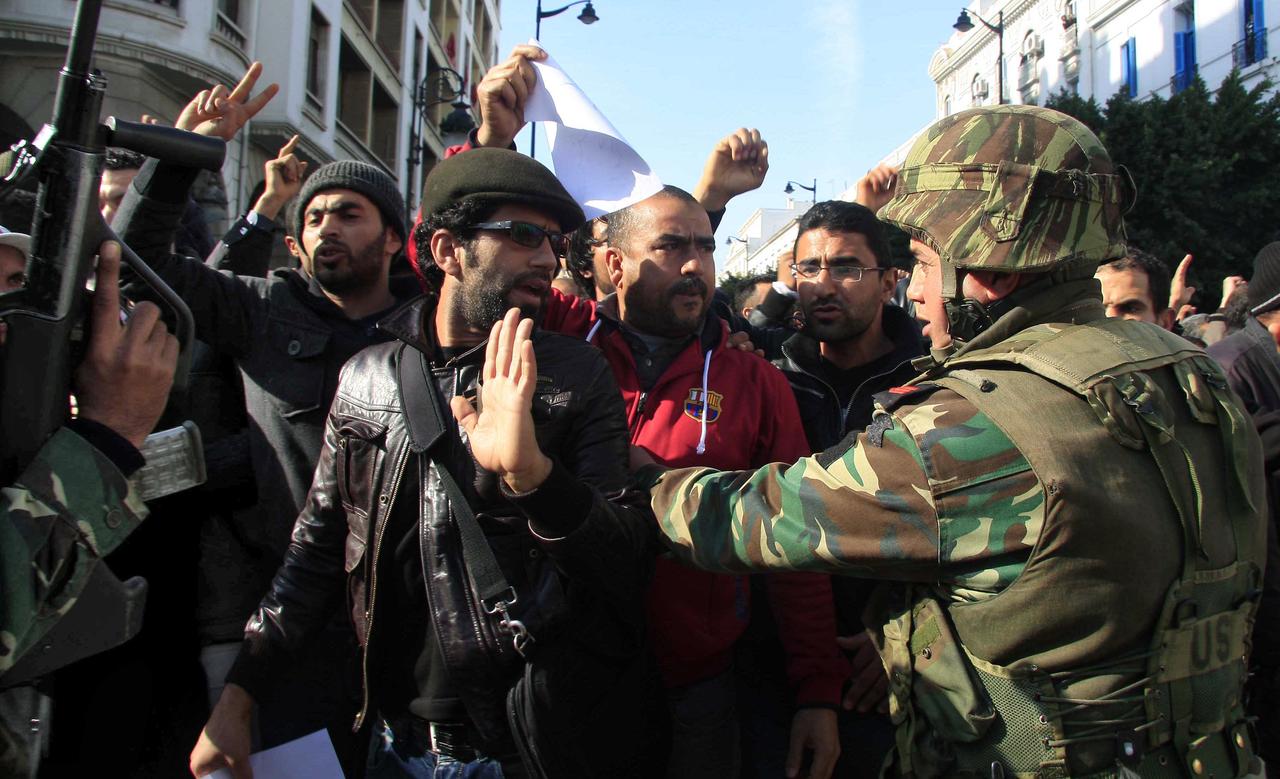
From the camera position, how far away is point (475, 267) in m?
2.44

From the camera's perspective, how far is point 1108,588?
1639mm

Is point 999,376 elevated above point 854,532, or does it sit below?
above

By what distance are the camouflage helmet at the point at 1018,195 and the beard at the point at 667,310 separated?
0.91m

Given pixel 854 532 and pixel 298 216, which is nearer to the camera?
pixel 854 532

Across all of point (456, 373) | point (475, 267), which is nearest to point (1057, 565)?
point (456, 373)

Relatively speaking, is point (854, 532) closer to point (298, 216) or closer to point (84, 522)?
point (84, 522)

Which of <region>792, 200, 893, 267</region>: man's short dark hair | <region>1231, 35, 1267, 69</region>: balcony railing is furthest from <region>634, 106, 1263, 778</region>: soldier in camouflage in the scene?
<region>1231, 35, 1267, 69</region>: balcony railing

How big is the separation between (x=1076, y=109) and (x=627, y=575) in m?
21.2

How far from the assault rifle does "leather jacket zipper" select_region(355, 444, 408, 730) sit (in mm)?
490

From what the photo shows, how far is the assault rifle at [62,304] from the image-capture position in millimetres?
1560

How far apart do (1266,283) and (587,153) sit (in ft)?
9.85

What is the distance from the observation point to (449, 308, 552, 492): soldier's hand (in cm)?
180

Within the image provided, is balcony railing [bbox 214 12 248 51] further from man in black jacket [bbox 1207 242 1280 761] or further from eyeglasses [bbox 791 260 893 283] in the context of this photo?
Answer: man in black jacket [bbox 1207 242 1280 761]

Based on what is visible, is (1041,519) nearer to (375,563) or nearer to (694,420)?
(694,420)
